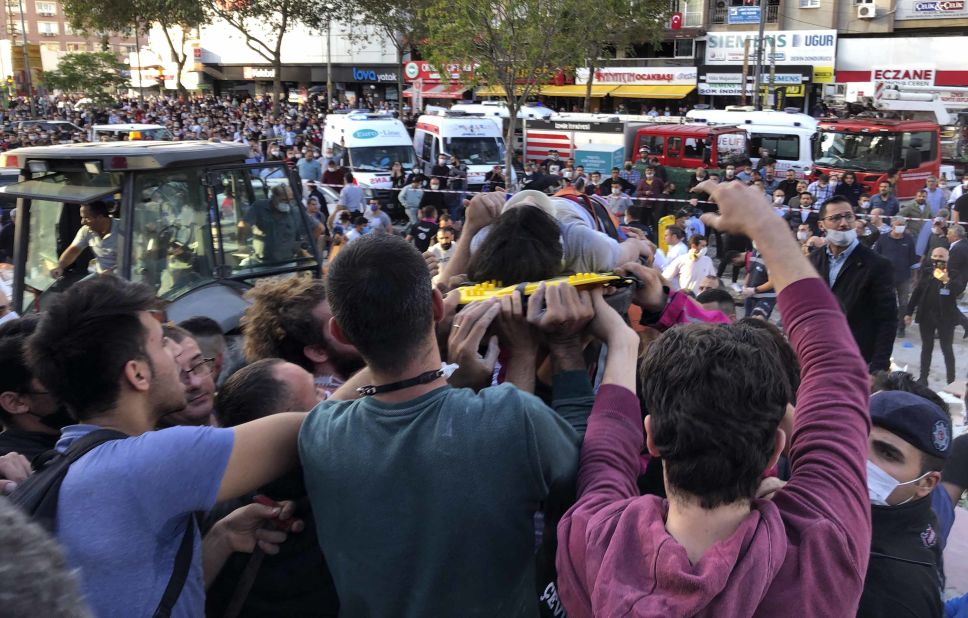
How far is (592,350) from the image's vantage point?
7.32 feet

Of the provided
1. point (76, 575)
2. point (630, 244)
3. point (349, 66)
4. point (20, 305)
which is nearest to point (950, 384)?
point (630, 244)

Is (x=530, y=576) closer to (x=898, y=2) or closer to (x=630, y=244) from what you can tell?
(x=630, y=244)

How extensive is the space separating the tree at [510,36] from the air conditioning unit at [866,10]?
59.3ft

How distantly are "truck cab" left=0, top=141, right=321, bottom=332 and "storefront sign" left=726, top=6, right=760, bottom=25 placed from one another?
110ft

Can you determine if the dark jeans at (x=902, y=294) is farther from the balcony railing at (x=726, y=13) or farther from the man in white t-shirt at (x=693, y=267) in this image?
the balcony railing at (x=726, y=13)

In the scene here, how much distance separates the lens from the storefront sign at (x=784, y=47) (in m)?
32.9

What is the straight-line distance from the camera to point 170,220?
5605mm

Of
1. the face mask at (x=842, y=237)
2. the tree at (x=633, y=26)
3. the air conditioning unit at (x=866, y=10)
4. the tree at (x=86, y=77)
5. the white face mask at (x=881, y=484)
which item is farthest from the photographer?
the tree at (x=86, y=77)

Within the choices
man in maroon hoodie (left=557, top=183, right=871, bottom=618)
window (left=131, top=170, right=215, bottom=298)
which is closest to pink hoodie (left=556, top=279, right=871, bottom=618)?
man in maroon hoodie (left=557, top=183, right=871, bottom=618)

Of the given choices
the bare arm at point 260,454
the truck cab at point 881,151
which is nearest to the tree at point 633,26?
the truck cab at point 881,151

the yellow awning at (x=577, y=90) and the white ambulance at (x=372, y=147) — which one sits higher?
the yellow awning at (x=577, y=90)

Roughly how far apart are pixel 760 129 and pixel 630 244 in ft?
67.4

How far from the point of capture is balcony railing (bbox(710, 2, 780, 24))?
35.3 metres

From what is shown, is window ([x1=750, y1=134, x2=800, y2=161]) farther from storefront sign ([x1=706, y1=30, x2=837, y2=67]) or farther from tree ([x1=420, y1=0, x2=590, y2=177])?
storefront sign ([x1=706, y1=30, x2=837, y2=67])
